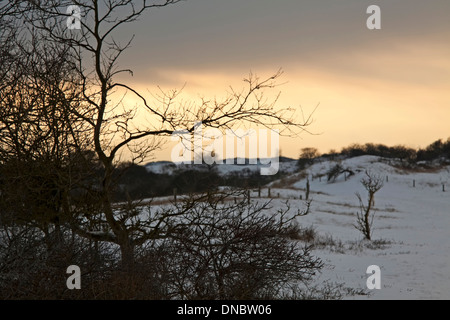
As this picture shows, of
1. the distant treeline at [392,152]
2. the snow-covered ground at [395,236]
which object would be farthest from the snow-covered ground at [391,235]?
the distant treeline at [392,152]

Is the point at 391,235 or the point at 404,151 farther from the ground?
the point at 404,151

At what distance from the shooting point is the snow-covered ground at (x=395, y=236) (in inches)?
649

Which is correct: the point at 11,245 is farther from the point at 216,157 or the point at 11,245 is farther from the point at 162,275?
the point at 216,157

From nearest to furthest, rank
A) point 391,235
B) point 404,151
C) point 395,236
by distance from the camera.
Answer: point 395,236 < point 391,235 < point 404,151

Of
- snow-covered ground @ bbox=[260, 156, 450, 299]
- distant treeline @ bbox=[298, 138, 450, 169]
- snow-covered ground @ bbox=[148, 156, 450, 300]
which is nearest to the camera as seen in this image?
snow-covered ground @ bbox=[148, 156, 450, 300]

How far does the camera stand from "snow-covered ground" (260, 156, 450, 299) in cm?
1649

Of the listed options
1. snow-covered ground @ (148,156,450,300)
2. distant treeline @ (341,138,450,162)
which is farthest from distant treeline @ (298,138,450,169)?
snow-covered ground @ (148,156,450,300)

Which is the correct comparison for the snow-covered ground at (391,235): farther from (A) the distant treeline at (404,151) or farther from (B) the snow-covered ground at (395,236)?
(A) the distant treeline at (404,151)

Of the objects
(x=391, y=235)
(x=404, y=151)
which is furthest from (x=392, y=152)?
(x=391, y=235)

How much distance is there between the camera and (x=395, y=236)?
29938 millimetres

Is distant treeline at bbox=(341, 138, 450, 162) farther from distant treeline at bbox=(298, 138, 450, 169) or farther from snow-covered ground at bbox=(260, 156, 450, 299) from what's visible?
snow-covered ground at bbox=(260, 156, 450, 299)

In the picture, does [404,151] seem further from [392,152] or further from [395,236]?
[395,236]

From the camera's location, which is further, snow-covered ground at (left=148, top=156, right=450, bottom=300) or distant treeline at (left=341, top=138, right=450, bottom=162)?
distant treeline at (left=341, top=138, right=450, bottom=162)
